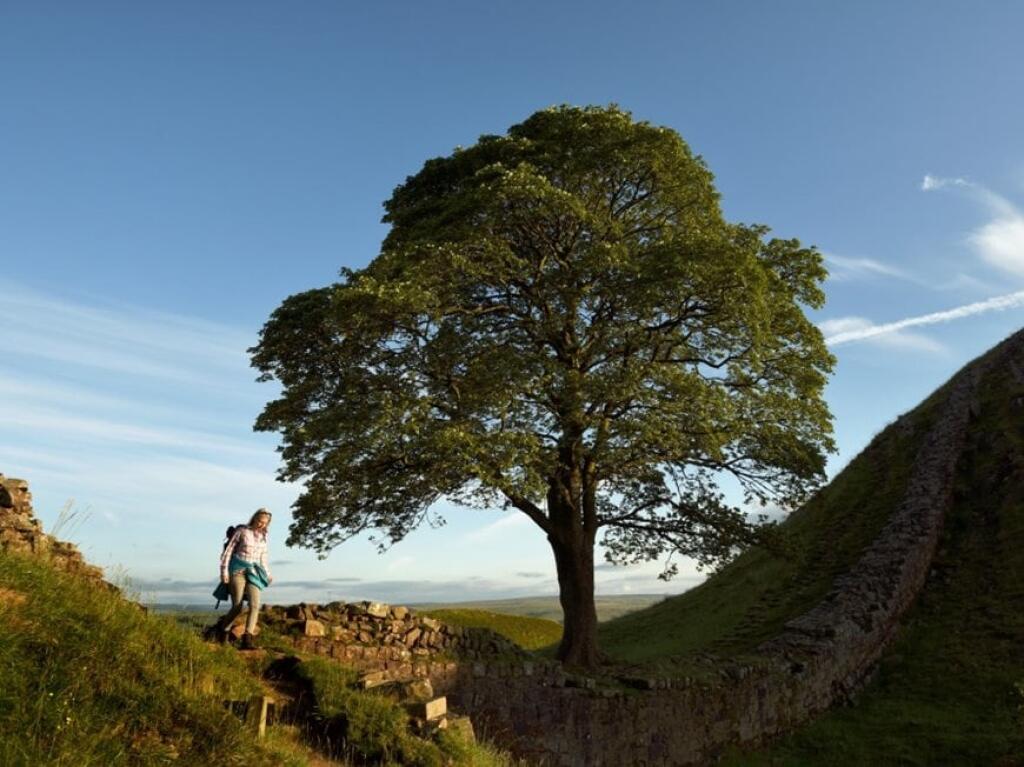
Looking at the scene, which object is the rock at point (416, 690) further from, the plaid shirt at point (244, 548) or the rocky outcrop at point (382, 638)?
the plaid shirt at point (244, 548)

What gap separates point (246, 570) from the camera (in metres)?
12.8

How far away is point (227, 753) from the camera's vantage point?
7.78 meters

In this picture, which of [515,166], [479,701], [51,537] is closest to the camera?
[51,537]

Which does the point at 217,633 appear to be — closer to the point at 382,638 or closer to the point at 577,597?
the point at 382,638

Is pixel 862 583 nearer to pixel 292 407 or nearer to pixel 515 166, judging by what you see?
pixel 515 166

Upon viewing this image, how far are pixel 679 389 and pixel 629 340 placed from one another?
2.20 meters

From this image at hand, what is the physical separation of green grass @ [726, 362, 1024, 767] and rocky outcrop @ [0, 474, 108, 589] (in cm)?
1615

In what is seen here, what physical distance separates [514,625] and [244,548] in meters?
26.1

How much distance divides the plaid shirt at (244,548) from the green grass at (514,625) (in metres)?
21.1

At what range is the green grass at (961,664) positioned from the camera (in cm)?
1866

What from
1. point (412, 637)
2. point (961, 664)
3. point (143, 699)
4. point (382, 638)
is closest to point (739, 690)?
point (961, 664)

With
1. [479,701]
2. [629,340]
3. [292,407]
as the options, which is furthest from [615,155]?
[479,701]

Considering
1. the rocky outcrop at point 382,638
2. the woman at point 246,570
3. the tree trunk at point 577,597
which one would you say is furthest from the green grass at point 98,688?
the tree trunk at point 577,597

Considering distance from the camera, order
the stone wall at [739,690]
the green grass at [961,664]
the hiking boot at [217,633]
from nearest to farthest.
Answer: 1. the hiking boot at [217,633]
2. the stone wall at [739,690]
3. the green grass at [961,664]
